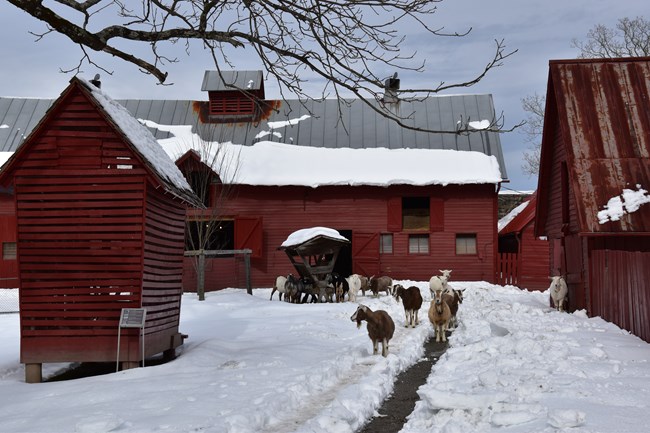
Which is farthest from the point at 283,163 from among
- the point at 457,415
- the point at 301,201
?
the point at 457,415

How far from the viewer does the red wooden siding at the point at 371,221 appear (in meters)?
30.0

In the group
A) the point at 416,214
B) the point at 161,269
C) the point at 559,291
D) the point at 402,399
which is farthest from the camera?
the point at 416,214

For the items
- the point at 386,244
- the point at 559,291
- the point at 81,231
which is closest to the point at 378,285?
the point at 386,244

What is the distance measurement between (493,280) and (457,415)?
24.6 m

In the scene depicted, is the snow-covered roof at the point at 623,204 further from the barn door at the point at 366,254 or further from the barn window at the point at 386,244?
the barn window at the point at 386,244

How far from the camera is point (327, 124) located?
1362 inches

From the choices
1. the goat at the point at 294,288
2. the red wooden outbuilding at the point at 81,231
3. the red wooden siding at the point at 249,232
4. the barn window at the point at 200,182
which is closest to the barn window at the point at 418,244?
the red wooden siding at the point at 249,232

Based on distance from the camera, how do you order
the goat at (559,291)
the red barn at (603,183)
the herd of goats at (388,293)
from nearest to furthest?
the herd of goats at (388,293) < the red barn at (603,183) < the goat at (559,291)

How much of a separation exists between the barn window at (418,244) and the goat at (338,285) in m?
7.37

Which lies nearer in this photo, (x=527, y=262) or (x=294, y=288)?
(x=294, y=288)

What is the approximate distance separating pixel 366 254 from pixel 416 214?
11.3 feet

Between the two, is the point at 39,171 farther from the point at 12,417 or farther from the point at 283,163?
the point at 283,163

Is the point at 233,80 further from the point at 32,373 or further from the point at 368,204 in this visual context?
the point at 32,373

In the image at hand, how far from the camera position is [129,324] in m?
10.4
